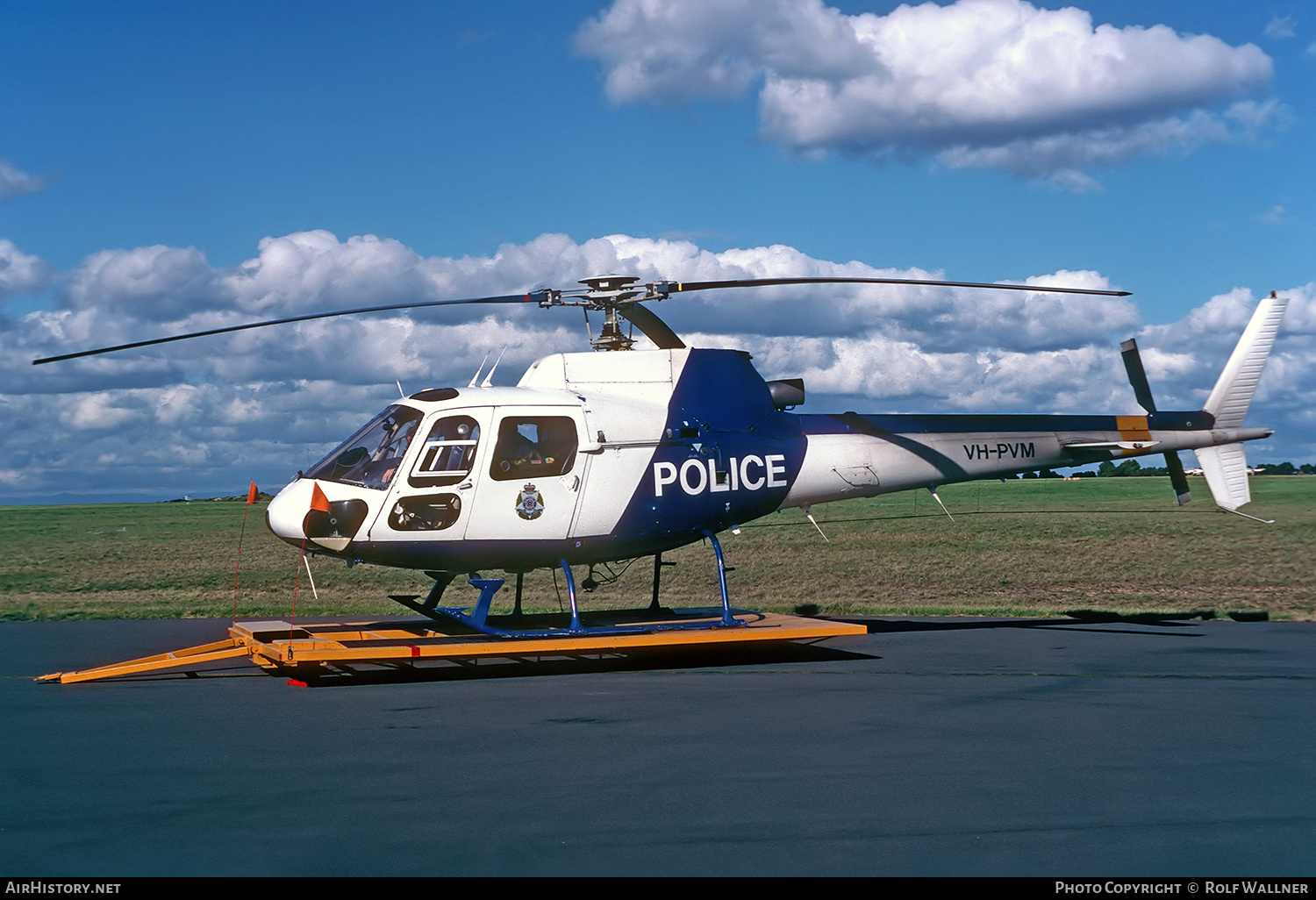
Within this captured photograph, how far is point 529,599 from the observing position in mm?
23797

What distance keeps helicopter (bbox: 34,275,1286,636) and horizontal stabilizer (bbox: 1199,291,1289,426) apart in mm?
287

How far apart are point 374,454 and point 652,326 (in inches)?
154


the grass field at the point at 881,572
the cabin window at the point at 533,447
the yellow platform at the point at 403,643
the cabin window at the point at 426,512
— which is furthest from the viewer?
the grass field at the point at 881,572

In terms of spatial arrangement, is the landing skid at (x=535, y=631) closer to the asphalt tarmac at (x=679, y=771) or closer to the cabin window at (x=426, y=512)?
the asphalt tarmac at (x=679, y=771)

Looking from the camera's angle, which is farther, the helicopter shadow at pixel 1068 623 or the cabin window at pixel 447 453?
the helicopter shadow at pixel 1068 623

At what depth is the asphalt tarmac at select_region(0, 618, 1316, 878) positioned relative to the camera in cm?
596

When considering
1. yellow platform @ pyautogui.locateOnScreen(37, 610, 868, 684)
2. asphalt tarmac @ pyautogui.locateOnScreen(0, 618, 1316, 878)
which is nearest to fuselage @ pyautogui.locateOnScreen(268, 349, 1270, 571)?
yellow platform @ pyautogui.locateOnScreen(37, 610, 868, 684)

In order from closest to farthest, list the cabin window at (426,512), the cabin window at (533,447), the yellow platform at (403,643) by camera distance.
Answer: the yellow platform at (403,643)
the cabin window at (426,512)
the cabin window at (533,447)

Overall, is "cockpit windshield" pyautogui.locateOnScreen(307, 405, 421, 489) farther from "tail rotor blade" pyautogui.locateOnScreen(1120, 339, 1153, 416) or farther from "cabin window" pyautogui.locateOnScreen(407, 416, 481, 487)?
"tail rotor blade" pyautogui.locateOnScreen(1120, 339, 1153, 416)

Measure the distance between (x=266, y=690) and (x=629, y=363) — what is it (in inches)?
233

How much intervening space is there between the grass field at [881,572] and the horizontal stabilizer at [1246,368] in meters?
2.60

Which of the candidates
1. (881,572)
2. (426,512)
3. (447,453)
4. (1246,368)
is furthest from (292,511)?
(881,572)

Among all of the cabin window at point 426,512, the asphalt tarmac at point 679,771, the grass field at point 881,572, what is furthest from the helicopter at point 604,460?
the grass field at point 881,572

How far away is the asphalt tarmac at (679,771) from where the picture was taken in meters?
5.96
